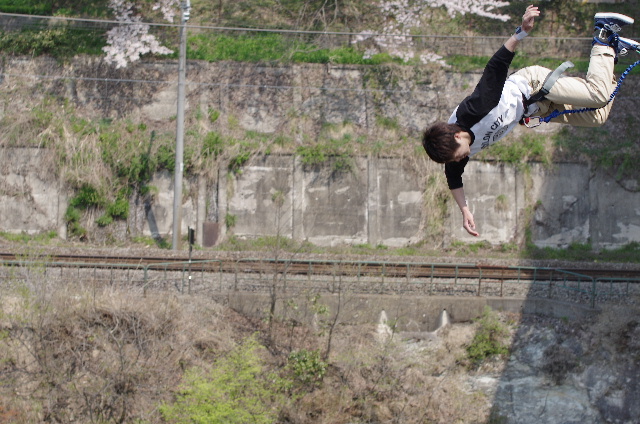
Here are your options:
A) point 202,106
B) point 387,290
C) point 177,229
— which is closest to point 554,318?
point 387,290

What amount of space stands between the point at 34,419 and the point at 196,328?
14.1 ft

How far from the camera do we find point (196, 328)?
20.8 meters

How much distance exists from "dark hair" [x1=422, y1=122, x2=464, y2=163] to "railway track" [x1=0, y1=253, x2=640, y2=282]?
50.9ft

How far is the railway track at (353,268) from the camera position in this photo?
22188 mm

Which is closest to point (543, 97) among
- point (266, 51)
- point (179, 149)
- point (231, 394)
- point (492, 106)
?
point (492, 106)

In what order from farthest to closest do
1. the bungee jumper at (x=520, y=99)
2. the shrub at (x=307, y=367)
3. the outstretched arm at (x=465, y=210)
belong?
the shrub at (x=307, y=367)
the outstretched arm at (x=465, y=210)
the bungee jumper at (x=520, y=99)

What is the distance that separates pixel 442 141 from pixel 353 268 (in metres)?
16.2

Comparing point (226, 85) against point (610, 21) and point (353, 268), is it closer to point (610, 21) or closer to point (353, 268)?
point (353, 268)

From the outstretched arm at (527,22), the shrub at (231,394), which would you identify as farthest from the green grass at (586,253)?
the outstretched arm at (527,22)

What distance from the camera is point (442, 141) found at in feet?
20.9

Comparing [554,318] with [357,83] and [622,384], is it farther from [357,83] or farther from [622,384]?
[357,83]

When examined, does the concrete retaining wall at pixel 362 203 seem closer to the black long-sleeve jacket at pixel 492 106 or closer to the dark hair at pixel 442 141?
the black long-sleeve jacket at pixel 492 106

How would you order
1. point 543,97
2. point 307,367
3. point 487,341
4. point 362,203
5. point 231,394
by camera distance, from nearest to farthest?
point 543,97, point 231,394, point 307,367, point 487,341, point 362,203

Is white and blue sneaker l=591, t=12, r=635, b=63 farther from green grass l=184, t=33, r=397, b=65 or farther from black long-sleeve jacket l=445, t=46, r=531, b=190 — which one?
green grass l=184, t=33, r=397, b=65
